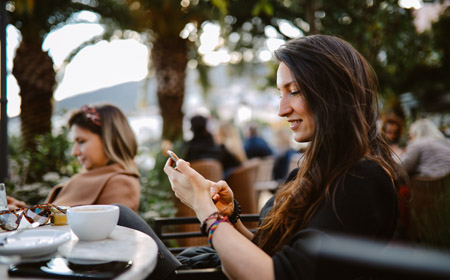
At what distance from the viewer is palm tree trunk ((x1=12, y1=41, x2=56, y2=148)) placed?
14.9 feet

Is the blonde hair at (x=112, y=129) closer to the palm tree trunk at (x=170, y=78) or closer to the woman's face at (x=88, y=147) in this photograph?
the woman's face at (x=88, y=147)

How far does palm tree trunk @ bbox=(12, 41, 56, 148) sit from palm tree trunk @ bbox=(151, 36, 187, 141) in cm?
181

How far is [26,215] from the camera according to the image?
1399 millimetres

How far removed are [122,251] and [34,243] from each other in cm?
23

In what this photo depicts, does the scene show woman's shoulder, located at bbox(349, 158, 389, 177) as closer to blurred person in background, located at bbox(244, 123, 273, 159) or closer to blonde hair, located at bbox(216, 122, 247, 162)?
blonde hair, located at bbox(216, 122, 247, 162)

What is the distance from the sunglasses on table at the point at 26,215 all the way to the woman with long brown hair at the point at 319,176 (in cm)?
51

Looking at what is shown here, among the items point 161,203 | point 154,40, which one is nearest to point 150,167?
point 161,203

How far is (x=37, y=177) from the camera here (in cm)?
355

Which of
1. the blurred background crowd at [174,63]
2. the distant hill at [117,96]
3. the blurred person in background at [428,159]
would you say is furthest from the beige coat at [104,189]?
the distant hill at [117,96]

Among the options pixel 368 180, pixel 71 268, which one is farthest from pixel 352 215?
pixel 71 268

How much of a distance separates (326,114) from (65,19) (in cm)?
493

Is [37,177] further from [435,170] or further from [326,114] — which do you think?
[435,170]

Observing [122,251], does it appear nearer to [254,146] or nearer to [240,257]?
[240,257]

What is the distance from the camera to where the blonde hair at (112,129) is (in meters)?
2.40
